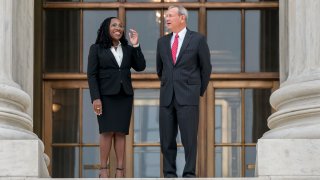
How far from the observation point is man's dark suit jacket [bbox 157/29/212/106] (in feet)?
56.9

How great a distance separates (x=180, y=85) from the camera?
56.9 ft

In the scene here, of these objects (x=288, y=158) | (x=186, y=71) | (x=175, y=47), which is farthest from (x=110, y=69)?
(x=288, y=158)

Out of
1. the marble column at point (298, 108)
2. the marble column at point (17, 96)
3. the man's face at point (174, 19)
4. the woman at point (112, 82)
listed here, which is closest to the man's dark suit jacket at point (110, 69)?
the woman at point (112, 82)

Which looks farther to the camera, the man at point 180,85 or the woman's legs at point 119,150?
the woman's legs at point 119,150

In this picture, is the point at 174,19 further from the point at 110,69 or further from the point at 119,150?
the point at 119,150

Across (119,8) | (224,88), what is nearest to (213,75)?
(224,88)

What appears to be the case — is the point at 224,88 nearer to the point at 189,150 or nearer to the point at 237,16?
the point at 237,16

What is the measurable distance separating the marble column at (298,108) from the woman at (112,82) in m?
1.73

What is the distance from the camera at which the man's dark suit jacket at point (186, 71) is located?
17328 millimetres

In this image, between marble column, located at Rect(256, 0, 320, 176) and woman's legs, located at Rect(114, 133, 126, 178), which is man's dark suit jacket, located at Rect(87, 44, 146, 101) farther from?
marble column, located at Rect(256, 0, 320, 176)

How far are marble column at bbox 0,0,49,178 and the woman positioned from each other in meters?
0.82

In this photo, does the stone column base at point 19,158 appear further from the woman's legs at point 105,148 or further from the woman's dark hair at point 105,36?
the woman's dark hair at point 105,36

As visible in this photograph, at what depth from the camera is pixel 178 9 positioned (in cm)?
1742

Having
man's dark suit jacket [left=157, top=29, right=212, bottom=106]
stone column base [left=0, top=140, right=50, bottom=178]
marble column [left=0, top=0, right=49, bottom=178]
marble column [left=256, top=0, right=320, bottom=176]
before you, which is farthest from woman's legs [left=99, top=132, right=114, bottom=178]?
marble column [left=256, top=0, right=320, bottom=176]
